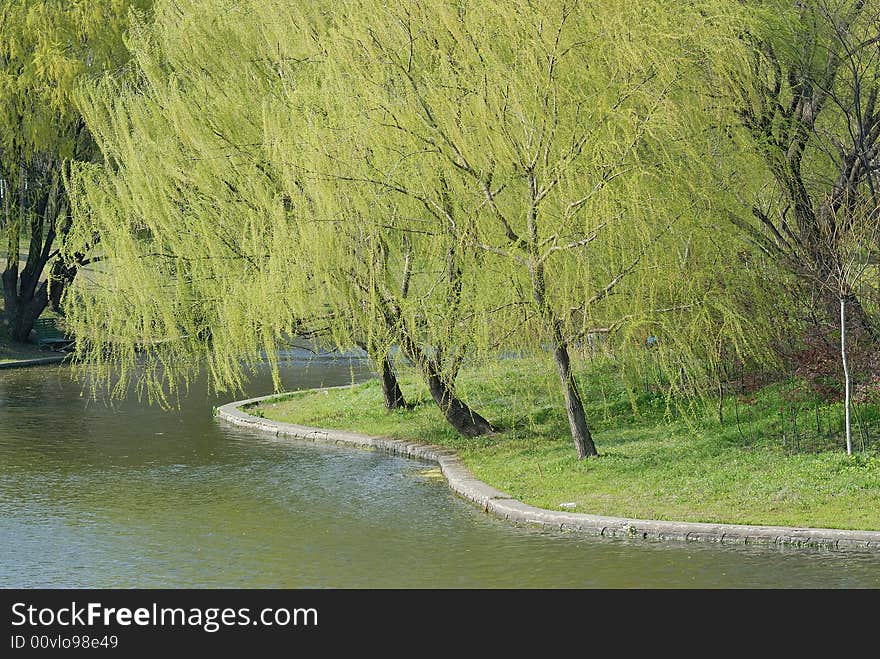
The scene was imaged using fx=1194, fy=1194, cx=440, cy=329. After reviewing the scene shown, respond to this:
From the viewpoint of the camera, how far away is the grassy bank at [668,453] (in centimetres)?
1186

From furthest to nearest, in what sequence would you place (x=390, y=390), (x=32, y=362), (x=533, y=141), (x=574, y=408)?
(x=32, y=362) < (x=390, y=390) < (x=574, y=408) < (x=533, y=141)

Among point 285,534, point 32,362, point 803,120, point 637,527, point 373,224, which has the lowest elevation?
point 637,527

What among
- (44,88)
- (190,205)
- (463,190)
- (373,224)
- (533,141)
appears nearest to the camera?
(533,141)

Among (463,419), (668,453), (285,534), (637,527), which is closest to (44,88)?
(463,419)

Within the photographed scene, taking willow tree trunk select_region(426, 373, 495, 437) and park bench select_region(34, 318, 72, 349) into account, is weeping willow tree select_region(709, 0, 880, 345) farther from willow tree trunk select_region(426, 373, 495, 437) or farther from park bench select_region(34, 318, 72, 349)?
park bench select_region(34, 318, 72, 349)

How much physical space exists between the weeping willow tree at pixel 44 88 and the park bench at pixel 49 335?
4.38m

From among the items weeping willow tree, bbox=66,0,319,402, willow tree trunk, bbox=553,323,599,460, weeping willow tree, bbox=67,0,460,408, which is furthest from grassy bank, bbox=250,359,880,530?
weeping willow tree, bbox=66,0,319,402

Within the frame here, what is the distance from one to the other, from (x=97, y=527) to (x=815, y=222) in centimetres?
979

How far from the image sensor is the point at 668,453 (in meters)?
14.5

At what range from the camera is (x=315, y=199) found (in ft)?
49.0

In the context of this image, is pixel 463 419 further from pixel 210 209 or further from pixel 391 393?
pixel 210 209

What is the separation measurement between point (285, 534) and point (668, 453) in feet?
16.5

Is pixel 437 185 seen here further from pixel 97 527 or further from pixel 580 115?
pixel 97 527
